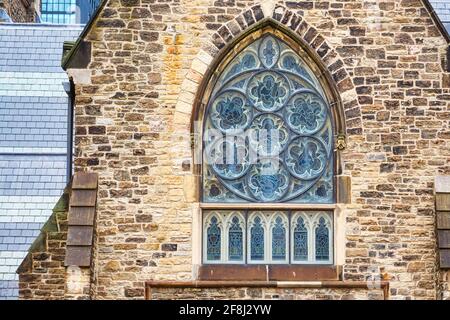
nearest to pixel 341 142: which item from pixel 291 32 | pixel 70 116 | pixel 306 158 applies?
pixel 306 158

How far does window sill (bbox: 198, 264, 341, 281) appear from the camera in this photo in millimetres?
21422

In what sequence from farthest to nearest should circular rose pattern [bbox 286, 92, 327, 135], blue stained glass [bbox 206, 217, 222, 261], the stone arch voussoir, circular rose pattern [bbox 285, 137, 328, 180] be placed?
1. circular rose pattern [bbox 286, 92, 327, 135]
2. circular rose pattern [bbox 285, 137, 328, 180]
3. the stone arch voussoir
4. blue stained glass [bbox 206, 217, 222, 261]

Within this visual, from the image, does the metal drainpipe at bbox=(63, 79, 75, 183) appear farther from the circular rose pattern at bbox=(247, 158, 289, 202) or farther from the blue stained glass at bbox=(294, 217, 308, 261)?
the blue stained glass at bbox=(294, 217, 308, 261)

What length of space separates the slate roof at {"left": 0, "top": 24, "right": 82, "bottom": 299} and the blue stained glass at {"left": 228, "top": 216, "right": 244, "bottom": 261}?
574cm

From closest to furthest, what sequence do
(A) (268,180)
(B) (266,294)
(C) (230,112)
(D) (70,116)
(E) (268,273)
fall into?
(B) (266,294)
(E) (268,273)
(A) (268,180)
(C) (230,112)
(D) (70,116)

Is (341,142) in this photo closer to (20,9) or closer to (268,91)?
(268,91)

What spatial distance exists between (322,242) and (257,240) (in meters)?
0.95

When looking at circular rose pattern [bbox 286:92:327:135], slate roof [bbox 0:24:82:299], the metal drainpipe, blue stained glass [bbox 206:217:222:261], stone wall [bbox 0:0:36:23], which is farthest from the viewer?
stone wall [bbox 0:0:36:23]

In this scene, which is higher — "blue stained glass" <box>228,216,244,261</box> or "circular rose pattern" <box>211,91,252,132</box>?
"circular rose pattern" <box>211,91,252,132</box>

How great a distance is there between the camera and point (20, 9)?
120 feet

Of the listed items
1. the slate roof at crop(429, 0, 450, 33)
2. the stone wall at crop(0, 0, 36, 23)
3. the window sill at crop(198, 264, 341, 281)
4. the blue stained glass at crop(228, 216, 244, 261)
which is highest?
the stone wall at crop(0, 0, 36, 23)

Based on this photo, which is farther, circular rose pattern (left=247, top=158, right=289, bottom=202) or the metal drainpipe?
the metal drainpipe

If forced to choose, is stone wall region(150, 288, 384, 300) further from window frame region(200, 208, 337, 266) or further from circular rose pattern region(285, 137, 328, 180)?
circular rose pattern region(285, 137, 328, 180)

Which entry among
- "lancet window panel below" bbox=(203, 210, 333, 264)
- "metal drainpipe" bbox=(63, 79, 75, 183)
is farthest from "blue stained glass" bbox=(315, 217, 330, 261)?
"metal drainpipe" bbox=(63, 79, 75, 183)
